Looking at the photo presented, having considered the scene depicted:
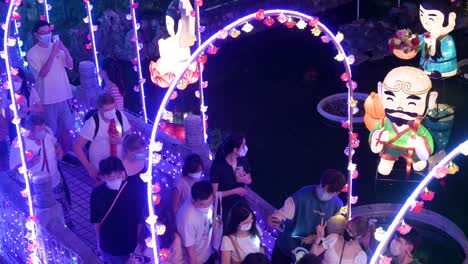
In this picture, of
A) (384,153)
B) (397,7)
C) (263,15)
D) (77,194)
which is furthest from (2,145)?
(397,7)

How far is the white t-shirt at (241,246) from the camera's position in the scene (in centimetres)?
638

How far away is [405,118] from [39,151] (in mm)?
4868

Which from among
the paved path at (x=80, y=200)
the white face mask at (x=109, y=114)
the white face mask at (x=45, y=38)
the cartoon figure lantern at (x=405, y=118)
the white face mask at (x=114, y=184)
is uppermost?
the white face mask at (x=45, y=38)

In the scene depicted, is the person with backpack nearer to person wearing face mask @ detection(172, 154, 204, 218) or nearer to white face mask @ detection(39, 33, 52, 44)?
person wearing face mask @ detection(172, 154, 204, 218)

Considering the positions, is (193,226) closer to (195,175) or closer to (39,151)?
(195,175)

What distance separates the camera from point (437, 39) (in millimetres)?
11773

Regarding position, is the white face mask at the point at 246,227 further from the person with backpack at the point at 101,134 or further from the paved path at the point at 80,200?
the paved path at the point at 80,200

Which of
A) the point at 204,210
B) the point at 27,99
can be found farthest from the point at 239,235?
the point at 27,99

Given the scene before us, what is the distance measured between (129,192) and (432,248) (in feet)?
14.6

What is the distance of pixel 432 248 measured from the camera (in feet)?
30.6

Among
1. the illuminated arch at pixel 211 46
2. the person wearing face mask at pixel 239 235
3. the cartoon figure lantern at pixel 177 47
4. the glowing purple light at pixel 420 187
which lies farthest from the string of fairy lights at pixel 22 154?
the cartoon figure lantern at pixel 177 47

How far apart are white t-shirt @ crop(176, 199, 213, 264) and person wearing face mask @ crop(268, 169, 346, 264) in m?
0.64

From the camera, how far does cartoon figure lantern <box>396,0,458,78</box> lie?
11562mm

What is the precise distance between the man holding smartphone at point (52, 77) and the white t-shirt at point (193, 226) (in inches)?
135
